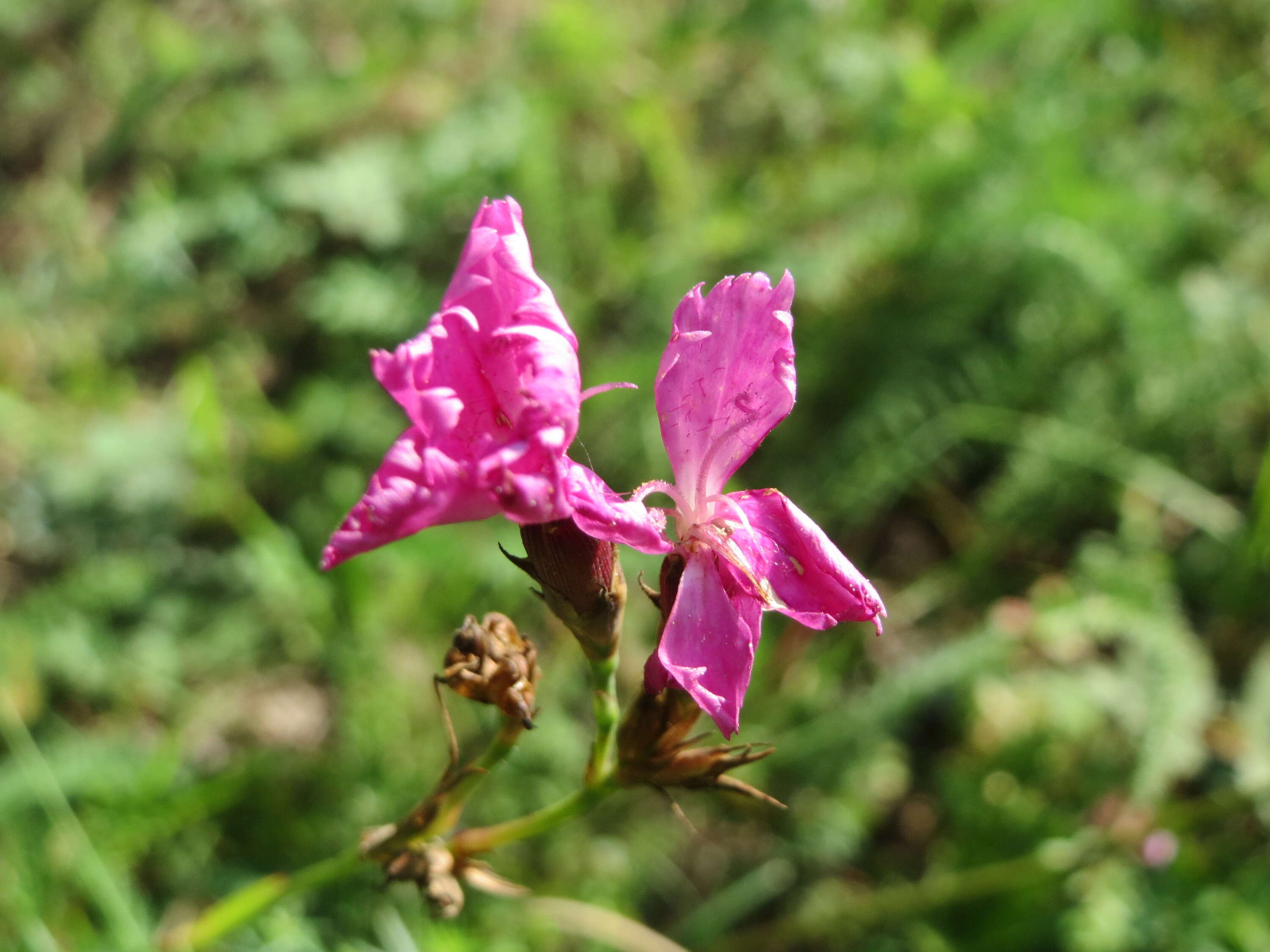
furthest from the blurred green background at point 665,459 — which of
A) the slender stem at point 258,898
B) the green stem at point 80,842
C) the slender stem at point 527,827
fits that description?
the slender stem at point 527,827

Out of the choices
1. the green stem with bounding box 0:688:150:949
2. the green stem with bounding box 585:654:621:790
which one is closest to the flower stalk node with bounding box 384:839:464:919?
the green stem with bounding box 585:654:621:790

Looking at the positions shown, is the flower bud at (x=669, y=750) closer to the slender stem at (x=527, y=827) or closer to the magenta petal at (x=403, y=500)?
the slender stem at (x=527, y=827)

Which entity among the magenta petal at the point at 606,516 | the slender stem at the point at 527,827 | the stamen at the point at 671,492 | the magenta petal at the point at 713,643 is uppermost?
the magenta petal at the point at 606,516

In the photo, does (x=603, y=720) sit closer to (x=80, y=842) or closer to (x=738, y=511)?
(x=738, y=511)

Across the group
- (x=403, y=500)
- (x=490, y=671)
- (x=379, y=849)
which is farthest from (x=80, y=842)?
(x=403, y=500)

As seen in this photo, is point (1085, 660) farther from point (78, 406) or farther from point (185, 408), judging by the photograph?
point (78, 406)

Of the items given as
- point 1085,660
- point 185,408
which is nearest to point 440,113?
point 185,408
